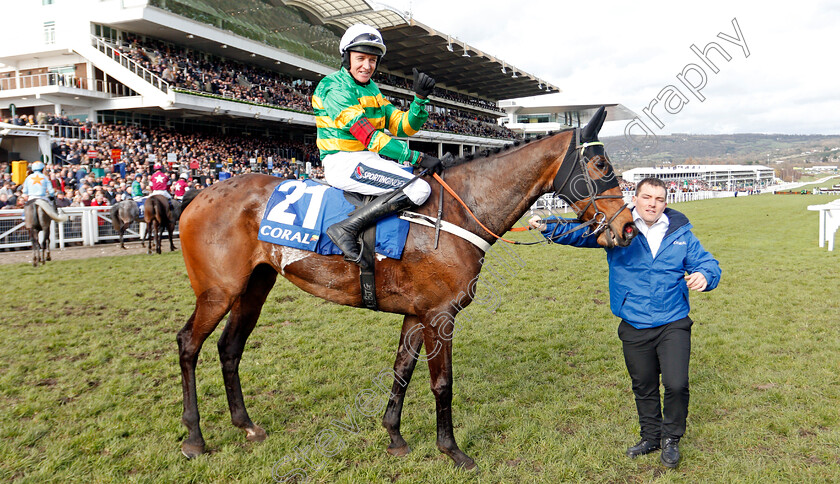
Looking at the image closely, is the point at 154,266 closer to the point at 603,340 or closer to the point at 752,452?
the point at 603,340

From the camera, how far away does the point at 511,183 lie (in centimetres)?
309

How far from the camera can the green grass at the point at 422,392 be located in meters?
3.05

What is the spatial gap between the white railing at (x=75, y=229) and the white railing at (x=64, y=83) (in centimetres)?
1458

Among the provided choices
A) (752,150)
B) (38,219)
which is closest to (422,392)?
(38,219)

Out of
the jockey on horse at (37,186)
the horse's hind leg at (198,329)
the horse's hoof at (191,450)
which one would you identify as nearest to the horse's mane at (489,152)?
the horse's hind leg at (198,329)

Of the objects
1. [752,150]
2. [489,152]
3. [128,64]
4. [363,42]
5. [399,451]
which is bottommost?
[399,451]

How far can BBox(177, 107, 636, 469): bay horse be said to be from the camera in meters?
2.95

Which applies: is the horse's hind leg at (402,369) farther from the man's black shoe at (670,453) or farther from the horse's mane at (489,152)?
the man's black shoe at (670,453)

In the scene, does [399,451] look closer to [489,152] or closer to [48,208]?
[489,152]

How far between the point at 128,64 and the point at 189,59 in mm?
3970

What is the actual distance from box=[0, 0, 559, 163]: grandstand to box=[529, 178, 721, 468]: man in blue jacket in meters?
17.3

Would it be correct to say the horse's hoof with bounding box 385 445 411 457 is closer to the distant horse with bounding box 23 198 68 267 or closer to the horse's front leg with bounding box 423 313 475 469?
the horse's front leg with bounding box 423 313 475 469

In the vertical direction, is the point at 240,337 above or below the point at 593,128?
below

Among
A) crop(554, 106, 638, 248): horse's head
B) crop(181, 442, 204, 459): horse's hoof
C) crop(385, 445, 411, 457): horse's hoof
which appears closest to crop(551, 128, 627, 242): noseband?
crop(554, 106, 638, 248): horse's head
